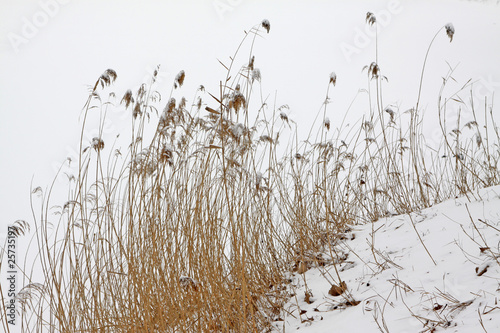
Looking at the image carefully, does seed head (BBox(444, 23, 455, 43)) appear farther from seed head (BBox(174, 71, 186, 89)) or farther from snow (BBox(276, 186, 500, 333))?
seed head (BBox(174, 71, 186, 89))

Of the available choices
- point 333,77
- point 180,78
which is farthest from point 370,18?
point 180,78

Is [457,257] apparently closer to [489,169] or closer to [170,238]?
[170,238]

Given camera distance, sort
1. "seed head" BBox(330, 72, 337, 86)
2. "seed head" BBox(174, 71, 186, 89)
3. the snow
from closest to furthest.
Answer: the snow, "seed head" BBox(174, 71, 186, 89), "seed head" BBox(330, 72, 337, 86)

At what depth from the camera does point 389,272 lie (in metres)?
1.79

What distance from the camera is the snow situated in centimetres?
133

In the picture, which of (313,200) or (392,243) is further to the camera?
(313,200)

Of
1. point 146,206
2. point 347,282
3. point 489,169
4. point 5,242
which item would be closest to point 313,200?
point 347,282

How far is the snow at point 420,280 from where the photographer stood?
133cm

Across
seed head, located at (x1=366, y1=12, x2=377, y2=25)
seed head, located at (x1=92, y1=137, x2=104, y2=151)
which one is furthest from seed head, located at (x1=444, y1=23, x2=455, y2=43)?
seed head, located at (x1=92, y1=137, x2=104, y2=151)

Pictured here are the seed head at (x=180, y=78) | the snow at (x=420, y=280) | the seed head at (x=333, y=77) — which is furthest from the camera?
the seed head at (x=333, y=77)

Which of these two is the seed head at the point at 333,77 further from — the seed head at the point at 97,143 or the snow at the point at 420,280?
the seed head at the point at 97,143

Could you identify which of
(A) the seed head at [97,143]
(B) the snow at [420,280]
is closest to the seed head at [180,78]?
(A) the seed head at [97,143]

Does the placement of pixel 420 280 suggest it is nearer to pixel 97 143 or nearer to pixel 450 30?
pixel 450 30

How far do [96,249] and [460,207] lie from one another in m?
1.87
